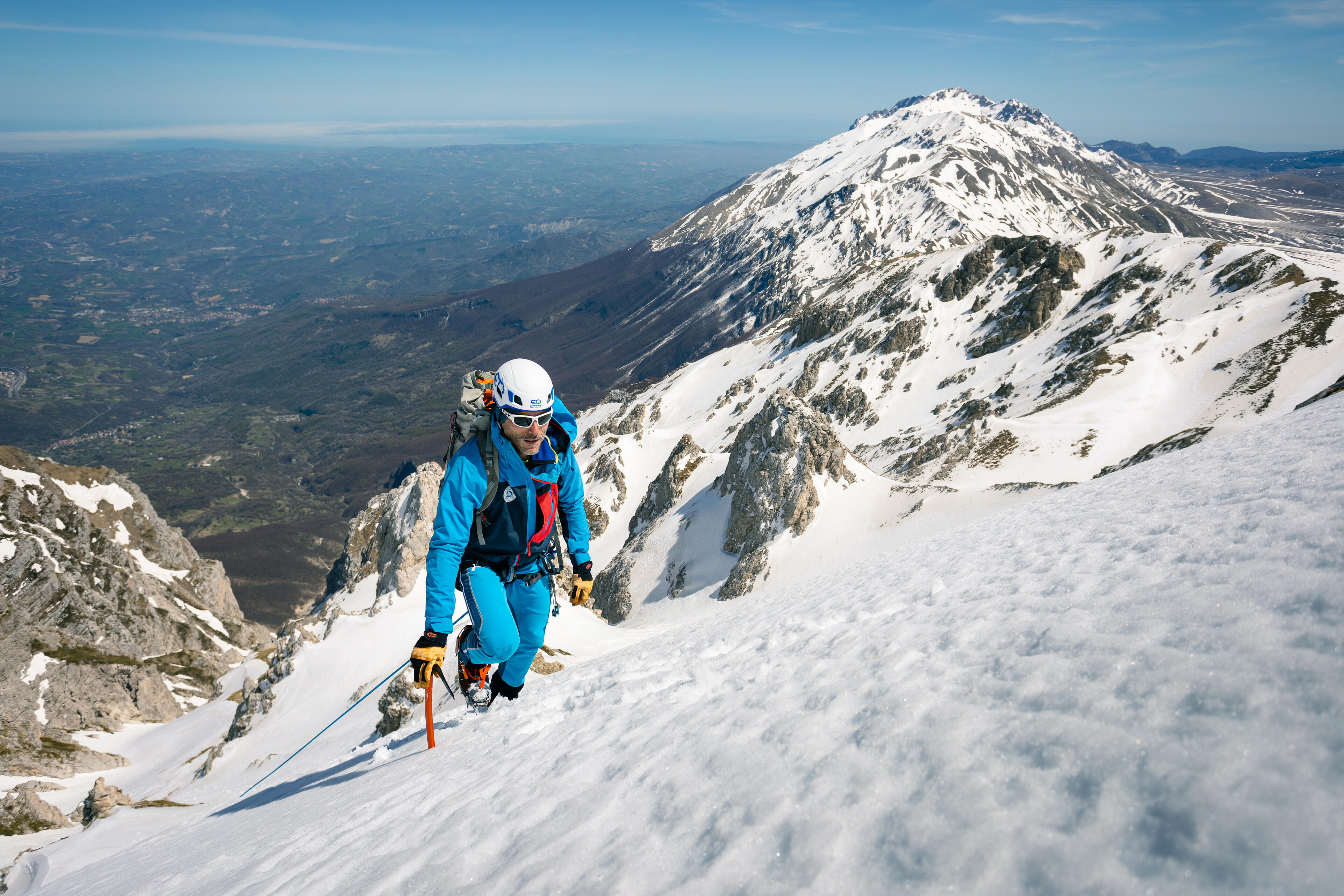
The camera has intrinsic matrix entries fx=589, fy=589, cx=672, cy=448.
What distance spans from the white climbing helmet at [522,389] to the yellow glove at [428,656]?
321cm

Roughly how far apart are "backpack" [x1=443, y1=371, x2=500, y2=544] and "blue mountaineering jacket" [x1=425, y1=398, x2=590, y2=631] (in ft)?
0.20

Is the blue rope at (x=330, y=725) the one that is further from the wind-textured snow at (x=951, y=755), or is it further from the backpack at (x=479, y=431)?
the backpack at (x=479, y=431)

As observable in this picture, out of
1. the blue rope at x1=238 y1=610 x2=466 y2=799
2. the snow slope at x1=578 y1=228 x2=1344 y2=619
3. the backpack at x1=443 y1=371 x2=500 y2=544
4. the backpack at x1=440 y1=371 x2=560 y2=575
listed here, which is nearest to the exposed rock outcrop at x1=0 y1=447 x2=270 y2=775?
the blue rope at x1=238 y1=610 x2=466 y2=799

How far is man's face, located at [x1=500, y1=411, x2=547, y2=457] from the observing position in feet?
26.8

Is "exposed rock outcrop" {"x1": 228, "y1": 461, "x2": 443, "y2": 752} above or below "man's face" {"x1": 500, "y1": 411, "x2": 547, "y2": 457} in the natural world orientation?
below

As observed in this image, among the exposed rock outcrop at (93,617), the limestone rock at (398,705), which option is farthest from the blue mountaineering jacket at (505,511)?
the exposed rock outcrop at (93,617)

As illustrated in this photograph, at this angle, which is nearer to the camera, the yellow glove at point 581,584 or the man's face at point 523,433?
the man's face at point 523,433

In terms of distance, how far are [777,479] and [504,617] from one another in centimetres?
3322

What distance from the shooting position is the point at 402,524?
36406 mm

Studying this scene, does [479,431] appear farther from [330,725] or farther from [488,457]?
[330,725]

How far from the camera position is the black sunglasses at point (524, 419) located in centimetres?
815

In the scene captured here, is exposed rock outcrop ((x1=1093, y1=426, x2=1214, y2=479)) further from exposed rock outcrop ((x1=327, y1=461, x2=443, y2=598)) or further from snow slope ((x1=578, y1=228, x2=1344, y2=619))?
exposed rock outcrop ((x1=327, y1=461, x2=443, y2=598))

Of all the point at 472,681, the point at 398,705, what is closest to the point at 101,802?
the point at 398,705

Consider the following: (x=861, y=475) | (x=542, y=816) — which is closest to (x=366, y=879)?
(x=542, y=816)
